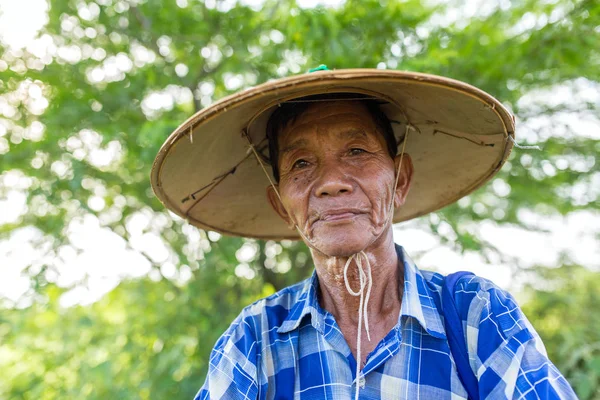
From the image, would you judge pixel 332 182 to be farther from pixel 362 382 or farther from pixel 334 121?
pixel 362 382

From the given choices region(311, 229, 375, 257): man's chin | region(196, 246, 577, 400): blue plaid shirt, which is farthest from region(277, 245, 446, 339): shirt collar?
region(311, 229, 375, 257): man's chin

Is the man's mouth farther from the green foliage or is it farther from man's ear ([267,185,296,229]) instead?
the green foliage

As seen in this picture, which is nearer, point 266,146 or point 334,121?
point 334,121

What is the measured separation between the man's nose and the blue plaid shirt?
0.42 meters

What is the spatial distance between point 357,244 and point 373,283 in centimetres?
26

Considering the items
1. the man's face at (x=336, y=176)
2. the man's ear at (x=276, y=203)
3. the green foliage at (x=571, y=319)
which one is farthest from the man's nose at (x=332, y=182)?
the green foliage at (x=571, y=319)

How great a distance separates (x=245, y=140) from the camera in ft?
6.94

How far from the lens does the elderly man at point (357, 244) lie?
153 cm

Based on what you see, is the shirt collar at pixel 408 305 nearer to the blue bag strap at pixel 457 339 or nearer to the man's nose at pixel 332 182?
the blue bag strap at pixel 457 339

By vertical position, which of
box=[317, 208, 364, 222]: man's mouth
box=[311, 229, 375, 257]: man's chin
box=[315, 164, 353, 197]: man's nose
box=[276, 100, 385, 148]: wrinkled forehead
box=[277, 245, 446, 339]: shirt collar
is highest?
box=[276, 100, 385, 148]: wrinkled forehead

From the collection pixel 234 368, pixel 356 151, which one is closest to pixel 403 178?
pixel 356 151

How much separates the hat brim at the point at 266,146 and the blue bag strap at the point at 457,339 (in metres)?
0.59

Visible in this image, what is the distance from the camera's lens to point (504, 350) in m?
1.46

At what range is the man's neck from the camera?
1855 millimetres
